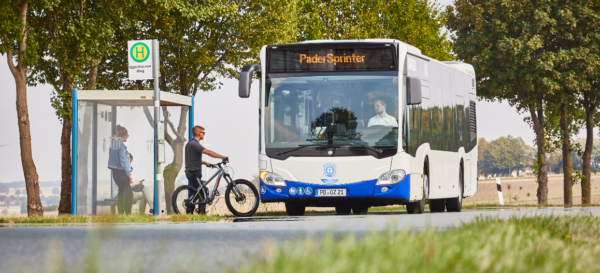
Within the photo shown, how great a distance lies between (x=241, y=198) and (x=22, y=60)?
782 cm

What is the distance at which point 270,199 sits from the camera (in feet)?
49.9

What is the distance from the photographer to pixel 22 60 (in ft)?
67.9

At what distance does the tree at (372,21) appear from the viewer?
3325 centimetres

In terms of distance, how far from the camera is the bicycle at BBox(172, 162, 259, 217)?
16281 millimetres

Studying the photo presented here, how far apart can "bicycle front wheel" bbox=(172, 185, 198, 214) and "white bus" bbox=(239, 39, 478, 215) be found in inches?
75.5

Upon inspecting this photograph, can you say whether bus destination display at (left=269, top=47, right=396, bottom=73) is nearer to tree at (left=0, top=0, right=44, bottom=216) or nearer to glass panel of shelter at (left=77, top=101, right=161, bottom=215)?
glass panel of shelter at (left=77, top=101, right=161, bottom=215)

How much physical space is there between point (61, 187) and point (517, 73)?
64.9 ft

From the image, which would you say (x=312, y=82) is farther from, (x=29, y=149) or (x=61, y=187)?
(x=61, y=187)

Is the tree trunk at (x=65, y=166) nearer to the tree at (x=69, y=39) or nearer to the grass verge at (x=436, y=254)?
the tree at (x=69, y=39)

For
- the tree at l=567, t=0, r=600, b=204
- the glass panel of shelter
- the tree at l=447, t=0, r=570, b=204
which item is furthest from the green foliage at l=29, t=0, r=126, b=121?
the tree at l=567, t=0, r=600, b=204

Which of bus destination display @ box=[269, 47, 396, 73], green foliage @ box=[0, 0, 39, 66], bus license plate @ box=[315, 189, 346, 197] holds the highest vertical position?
green foliage @ box=[0, 0, 39, 66]

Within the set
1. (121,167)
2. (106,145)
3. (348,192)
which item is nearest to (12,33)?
(106,145)

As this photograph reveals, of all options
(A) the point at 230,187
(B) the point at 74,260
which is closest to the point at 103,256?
(B) the point at 74,260

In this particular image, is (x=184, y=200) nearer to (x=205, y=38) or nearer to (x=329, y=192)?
(x=329, y=192)
